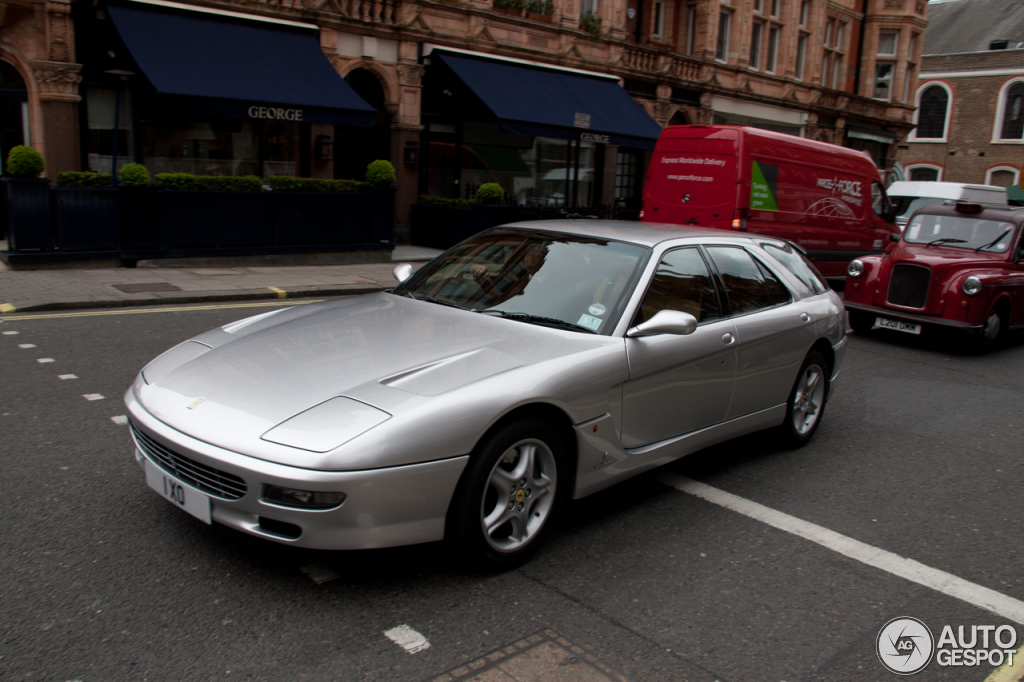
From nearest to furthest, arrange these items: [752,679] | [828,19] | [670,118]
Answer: [752,679], [670,118], [828,19]

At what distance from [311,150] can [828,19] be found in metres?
23.0

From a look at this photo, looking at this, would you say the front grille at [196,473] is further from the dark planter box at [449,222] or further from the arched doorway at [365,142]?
the arched doorway at [365,142]

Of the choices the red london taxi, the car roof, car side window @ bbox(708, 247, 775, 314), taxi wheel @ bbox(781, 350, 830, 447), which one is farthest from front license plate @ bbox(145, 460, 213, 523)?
the red london taxi

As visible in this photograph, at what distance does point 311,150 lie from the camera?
55.5 feet

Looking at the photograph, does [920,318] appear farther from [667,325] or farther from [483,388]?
[483,388]

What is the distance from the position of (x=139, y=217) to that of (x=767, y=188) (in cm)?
1007

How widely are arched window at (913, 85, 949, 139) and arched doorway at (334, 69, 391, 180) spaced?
4790 cm

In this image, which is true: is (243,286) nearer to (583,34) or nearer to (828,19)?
(583,34)

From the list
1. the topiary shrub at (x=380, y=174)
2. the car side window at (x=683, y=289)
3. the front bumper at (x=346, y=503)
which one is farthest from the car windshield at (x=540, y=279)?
the topiary shrub at (x=380, y=174)

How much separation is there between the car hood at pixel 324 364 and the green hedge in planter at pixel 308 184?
1008cm

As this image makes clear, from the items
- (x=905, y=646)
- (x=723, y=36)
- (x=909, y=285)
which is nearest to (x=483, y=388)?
(x=905, y=646)

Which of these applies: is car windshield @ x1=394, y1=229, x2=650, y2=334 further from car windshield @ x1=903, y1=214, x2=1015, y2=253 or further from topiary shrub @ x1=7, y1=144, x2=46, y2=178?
topiary shrub @ x1=7, y1=144, x2=46, y2=178

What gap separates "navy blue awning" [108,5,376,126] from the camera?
13.3 meters

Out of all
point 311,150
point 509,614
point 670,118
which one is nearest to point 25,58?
point 311,150
